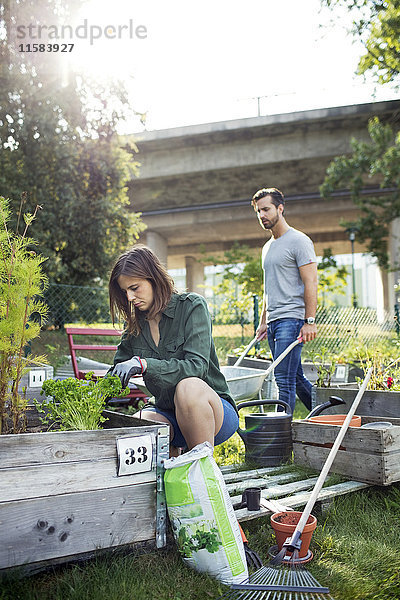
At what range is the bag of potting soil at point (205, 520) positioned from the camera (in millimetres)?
1733

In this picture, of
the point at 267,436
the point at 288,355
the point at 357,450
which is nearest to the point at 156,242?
the point at 288,355

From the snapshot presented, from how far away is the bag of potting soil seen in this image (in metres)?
1.73

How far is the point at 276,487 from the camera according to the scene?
2.56 m

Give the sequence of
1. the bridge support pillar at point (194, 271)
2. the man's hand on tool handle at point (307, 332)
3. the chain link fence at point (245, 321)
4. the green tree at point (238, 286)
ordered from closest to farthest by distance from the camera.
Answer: the man's hand on tool handle at point (307, 332) → the chain link fence at point (245, 321) → the green tree at point (238, 286) → the bridge support pillar at point (194, 271)

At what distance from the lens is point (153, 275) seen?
2.30 meters

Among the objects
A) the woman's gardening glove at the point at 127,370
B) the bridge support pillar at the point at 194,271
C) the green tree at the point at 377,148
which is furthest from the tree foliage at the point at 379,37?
the bridge support pillar at the point at 194,271

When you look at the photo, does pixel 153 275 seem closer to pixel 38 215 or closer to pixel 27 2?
pixel 38 215

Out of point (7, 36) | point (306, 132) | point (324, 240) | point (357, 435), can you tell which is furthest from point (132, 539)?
point (324, 240)

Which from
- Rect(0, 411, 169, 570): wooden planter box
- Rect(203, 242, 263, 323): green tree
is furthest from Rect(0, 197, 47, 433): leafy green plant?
Rect(203, 242, 263, 323): green tree

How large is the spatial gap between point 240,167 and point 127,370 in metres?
14.6

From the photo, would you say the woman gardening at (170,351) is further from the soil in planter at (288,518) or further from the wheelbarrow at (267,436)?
the wheelbarrow at (267,436)

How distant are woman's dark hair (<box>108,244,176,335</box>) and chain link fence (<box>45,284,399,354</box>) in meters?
4.82

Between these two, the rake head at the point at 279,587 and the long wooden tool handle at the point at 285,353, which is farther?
the long wooden tool handle at the point at 285,353

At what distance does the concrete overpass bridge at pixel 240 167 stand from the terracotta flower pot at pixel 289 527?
12.7 meters
